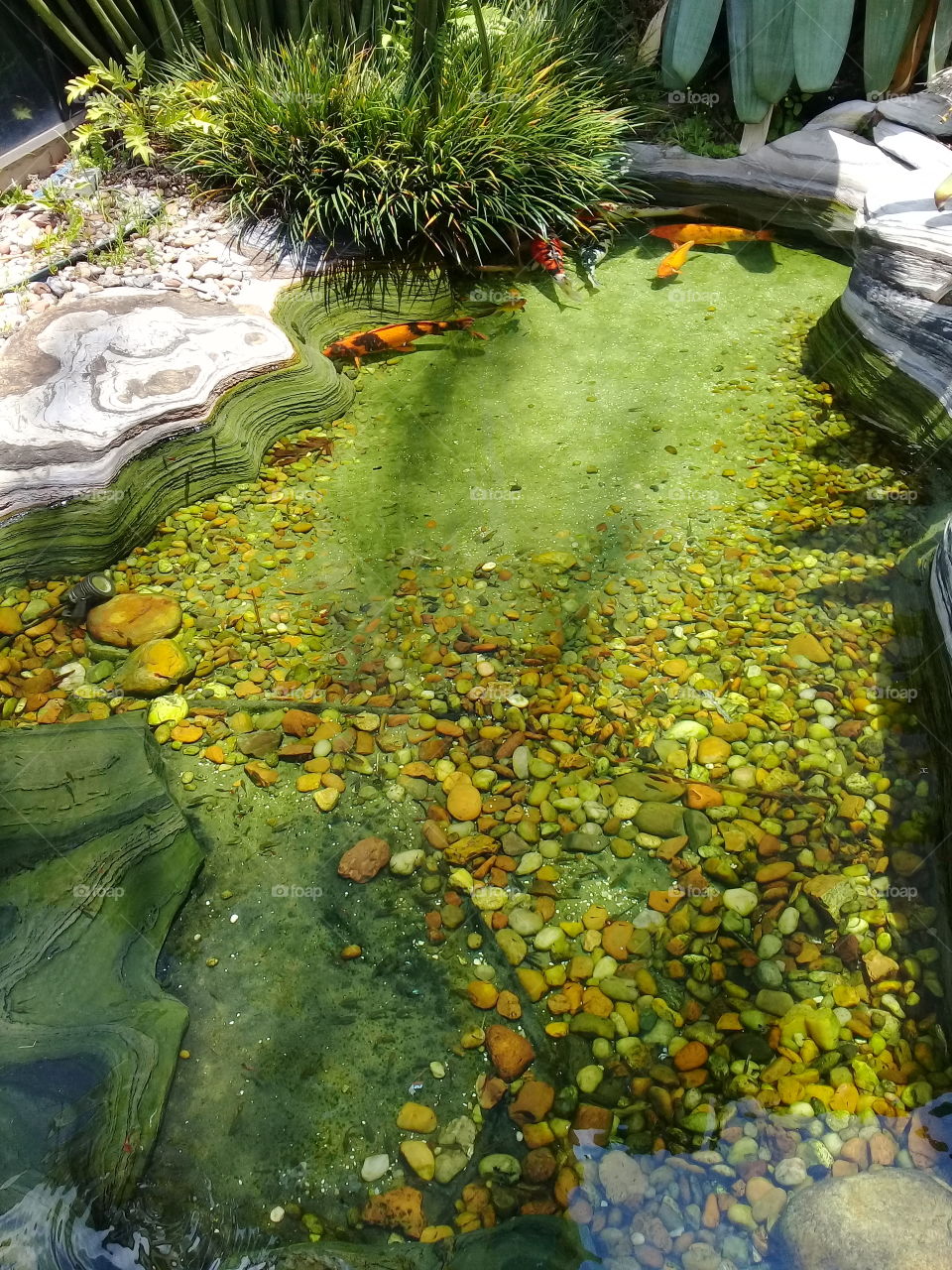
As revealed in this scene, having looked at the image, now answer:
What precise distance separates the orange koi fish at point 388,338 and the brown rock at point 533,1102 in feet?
12.0

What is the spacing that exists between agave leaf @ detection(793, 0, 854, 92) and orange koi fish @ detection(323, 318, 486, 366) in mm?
2832

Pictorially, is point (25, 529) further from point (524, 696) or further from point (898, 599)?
point (898, 599)

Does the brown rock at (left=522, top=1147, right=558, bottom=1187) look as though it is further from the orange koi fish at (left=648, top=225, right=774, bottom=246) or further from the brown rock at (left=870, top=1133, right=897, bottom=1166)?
the orange koi fish at (left=648, top=225, right=774, bottom=246)

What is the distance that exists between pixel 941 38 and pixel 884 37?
355 mm

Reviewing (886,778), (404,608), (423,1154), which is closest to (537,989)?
(423,1154)

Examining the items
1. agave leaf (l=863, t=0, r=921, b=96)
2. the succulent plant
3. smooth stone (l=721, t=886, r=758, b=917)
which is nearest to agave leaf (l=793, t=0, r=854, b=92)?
the succulent plant

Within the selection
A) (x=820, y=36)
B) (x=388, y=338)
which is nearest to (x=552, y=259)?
(x=388, y=338)

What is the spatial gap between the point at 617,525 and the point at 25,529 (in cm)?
239

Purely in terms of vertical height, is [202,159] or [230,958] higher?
[202,159]

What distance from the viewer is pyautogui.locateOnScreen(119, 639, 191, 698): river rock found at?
295 cm

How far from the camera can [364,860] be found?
8.23 ft

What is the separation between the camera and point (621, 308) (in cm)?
497

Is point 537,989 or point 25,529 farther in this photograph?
point 25,529

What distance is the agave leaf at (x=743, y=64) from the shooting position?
533 cm
